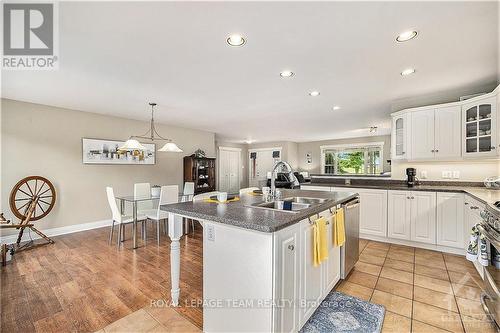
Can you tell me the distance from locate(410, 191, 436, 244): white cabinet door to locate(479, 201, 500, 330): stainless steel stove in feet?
4.40

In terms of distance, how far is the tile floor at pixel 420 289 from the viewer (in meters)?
1.78

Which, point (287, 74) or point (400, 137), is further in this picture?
point (400, 137)

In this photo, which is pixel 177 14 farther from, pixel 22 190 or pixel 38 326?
pixel 22 190

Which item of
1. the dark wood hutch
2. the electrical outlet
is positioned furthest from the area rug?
the dark wood hutch

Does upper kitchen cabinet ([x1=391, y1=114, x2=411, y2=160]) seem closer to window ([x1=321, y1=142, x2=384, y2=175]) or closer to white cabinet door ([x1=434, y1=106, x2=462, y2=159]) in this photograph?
white cabinet door ([x1=434, y1=106, x2=462, y2=159])

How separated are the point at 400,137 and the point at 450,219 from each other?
1398mm

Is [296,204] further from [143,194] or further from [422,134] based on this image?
[143,194]

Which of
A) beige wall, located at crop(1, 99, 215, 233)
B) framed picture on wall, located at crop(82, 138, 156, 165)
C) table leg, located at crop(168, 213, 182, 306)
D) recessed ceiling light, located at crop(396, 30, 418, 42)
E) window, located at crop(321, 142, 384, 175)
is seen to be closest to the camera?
recessed ceiling light, located at crop(396, 30, 418, 42)

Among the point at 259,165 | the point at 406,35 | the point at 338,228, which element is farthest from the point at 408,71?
the point at 259,165

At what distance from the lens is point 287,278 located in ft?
4.66

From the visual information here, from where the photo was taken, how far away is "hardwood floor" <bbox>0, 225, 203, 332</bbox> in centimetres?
184

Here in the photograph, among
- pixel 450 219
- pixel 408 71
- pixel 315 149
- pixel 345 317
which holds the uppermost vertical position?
pixel 408 71

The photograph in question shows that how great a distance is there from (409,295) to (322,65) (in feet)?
8.14

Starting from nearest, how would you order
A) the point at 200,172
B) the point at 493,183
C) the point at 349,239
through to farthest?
the point at 349,239, the point at 493,183, the point at 200,172
